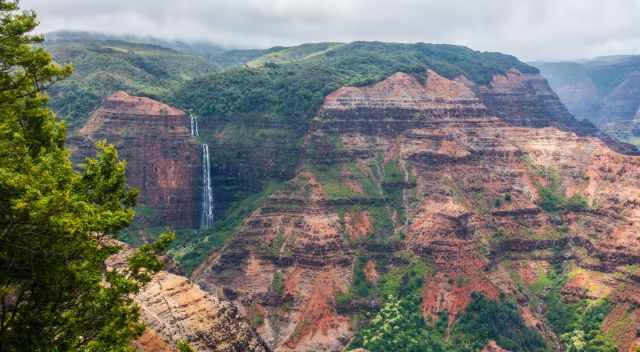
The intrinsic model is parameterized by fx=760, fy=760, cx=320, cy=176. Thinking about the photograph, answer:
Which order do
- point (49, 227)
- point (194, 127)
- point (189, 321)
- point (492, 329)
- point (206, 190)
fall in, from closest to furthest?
point (49, 227) < point (189, 321) < point (492, 329) < point (206, 190) < point (194, 127)

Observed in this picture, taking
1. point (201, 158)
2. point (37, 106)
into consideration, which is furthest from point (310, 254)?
point (37, 106)

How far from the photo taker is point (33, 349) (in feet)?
107

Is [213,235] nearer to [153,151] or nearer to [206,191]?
[206,191]

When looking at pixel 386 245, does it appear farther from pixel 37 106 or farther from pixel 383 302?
pixel 37 106

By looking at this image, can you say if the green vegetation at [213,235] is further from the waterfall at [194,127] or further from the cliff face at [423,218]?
the waterfall at [194,127]

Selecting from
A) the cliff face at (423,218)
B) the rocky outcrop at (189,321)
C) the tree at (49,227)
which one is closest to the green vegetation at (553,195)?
the cliff face at (423,218)

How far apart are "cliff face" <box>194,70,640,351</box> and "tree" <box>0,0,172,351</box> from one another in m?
102

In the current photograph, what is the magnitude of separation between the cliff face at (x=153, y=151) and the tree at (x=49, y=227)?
13903 centimetres

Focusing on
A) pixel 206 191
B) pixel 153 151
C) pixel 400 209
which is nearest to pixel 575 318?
pixel 400 209

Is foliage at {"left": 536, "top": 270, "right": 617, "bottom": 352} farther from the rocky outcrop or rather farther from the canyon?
the rocky outcrop

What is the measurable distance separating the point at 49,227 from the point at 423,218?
12920cm

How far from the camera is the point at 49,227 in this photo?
103ft

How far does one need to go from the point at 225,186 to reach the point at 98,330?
493 feet

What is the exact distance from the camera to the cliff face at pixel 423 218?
14262cm
